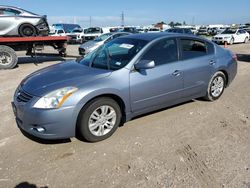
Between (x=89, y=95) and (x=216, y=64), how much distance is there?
9.85ft

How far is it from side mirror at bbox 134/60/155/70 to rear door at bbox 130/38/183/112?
10 cm

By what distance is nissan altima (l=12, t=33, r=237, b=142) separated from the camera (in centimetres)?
319

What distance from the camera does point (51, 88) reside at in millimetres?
3268

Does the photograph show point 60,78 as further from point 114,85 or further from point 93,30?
point 93,30

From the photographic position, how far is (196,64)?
452 centimetres

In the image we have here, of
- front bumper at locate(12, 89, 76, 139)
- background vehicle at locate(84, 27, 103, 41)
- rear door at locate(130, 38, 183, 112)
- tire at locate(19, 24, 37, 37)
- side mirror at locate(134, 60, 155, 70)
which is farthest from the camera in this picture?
background vehicle at locate(84, 27, 103, 41)

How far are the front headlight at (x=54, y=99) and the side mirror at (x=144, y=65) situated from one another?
111 centimetres

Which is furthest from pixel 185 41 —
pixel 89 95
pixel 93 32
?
pixel 93 32

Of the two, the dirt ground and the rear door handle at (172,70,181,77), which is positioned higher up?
the rear door handle at (172,70,181,77)

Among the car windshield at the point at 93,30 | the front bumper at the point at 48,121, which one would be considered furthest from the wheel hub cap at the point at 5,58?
the car windshield at the point at 93,30

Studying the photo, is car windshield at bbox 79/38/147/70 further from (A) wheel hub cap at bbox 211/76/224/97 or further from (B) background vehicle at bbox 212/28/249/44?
(B) background vehicle at bbox 212/28/249/44

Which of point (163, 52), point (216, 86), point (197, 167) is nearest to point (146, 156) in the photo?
point (197, 167)

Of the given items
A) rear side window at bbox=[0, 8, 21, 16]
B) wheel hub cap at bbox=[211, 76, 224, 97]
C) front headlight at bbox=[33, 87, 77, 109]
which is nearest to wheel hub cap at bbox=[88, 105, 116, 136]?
front headlight at bbox=[33, 87, 77, 109]

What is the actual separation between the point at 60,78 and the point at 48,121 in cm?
74
